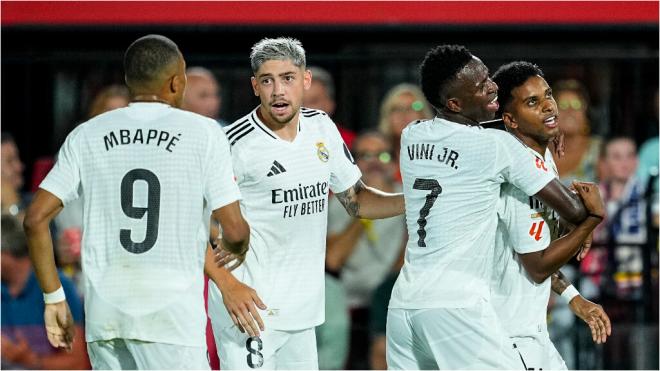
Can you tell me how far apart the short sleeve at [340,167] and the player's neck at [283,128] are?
23cm

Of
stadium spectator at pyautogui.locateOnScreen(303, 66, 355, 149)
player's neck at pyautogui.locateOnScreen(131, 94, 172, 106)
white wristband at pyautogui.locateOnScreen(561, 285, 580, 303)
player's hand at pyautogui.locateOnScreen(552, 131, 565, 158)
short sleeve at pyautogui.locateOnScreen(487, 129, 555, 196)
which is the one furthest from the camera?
stadium spectator at pyautogui.locateOnScreen(303, 66, 355, 149)

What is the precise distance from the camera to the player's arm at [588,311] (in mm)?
6266

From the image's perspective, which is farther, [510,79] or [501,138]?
[510,79]

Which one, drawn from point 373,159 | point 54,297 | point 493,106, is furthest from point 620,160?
point 54,297

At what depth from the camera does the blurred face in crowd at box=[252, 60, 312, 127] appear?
21.4 ft

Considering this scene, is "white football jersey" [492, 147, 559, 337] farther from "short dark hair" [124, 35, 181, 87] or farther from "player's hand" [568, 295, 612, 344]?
"short dark hair" [124, 35, 181, 87]

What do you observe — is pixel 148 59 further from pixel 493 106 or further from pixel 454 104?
pixel 493 106

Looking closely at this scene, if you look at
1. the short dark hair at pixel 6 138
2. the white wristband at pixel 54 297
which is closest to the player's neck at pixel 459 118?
the white wristband at pixel 54 297

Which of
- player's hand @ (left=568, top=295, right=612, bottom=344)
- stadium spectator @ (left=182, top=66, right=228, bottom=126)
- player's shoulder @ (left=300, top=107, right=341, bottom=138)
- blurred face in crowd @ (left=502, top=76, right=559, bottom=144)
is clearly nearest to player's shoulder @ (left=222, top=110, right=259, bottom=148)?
player's shoulder @ (left=300, top=107, right=341, bottom=138)

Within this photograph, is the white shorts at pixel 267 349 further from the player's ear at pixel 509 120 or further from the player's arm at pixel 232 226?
the player's ear at pixel 509 120

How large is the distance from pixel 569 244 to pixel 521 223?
23 centimetres

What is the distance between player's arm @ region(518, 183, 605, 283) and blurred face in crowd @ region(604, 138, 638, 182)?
353cm

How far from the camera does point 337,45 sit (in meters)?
10.8

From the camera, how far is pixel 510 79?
6289 millimetres
